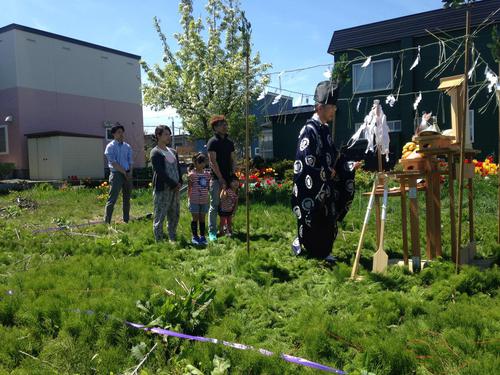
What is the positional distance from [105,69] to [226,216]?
1821cm

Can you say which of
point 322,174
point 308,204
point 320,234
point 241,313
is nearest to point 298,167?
point 322,174

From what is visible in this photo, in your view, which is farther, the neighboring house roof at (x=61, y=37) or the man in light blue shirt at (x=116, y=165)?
the neighboring house roof at (x=61, y=37)

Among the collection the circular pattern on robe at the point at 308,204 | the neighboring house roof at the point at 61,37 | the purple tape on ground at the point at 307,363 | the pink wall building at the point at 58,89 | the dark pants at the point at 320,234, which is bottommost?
the purple tape on ground at the point at 307,363

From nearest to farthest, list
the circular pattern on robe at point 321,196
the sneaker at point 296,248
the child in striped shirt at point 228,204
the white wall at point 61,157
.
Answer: the circular pattern on robe at point 321,196 < the sneaker at point 296,248 < the child in striped shirt at point 228,204 < the white wall at point 61,157

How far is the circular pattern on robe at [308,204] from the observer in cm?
489

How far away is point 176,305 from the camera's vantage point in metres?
3.56

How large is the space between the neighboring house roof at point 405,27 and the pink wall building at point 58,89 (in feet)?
35.1

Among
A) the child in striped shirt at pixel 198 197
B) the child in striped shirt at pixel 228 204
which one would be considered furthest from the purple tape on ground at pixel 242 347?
the child in striped shirt at pixel 228 204

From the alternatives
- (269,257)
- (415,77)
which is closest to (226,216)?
(269,257)

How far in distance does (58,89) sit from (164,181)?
16.6 meters

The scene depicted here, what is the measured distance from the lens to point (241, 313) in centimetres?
373

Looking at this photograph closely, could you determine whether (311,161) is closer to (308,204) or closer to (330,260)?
(308,204)

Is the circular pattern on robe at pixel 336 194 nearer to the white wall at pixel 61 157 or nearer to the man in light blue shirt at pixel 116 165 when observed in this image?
the man in light blue shirt at pixel 116 165

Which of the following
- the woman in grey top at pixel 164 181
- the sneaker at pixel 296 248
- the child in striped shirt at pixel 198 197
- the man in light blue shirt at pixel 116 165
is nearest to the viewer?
the sneaker at pixel 296 248
